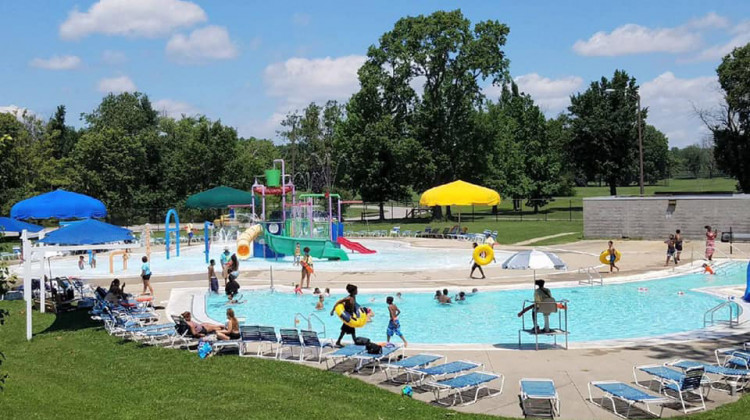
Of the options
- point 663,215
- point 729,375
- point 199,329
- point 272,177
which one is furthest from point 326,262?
point 729,375

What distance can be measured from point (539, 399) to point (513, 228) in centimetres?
3679

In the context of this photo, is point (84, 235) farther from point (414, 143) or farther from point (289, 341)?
point (414, 143)

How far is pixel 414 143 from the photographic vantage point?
5403 centimetres

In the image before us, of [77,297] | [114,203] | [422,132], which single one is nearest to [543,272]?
[77,297]

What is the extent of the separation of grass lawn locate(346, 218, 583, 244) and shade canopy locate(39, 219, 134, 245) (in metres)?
25.8

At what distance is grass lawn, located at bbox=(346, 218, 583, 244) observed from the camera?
4112 centimetres

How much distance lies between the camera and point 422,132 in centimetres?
5562

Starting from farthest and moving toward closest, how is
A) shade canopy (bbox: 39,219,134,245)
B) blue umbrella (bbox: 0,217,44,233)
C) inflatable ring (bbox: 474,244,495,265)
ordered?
blue umbrella (bbox: 0,217,44,233), inflatable ring (bbox: 474,244,495,265), shade canopy (bbox: 39,219,134,245)

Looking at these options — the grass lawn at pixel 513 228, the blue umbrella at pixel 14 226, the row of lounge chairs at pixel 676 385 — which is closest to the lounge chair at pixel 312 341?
the row of lounge chairs at pixel 676 385

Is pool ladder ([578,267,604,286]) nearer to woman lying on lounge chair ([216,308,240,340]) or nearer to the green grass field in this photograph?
the green grass field

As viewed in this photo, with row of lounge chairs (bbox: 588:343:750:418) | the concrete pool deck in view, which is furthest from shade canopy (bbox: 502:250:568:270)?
row of lounge chairs (bbox: 588:343:750:418)

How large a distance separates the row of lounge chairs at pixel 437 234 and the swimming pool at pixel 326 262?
159 inches

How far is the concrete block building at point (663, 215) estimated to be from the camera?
34188 millimetres

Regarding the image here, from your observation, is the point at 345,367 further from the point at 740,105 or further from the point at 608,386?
the point at 740,105
